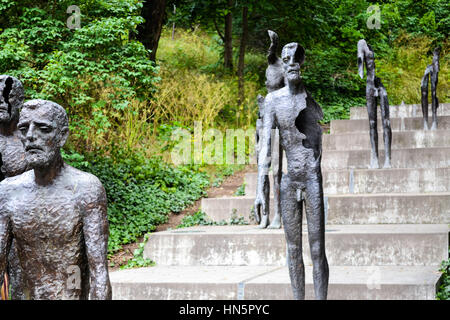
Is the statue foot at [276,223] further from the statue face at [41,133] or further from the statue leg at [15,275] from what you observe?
the statue face at [41,133]

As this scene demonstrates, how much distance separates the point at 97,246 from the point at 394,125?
1097 cm

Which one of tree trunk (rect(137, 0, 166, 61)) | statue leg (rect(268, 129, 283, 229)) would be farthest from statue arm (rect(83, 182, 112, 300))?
tree trunk (rect(137, 0, 166, 61))

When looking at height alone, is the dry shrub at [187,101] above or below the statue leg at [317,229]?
above

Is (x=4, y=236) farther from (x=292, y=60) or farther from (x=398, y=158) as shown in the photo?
(x=398, y=158)

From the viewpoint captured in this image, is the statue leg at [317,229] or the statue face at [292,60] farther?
the statue face at [292,60]

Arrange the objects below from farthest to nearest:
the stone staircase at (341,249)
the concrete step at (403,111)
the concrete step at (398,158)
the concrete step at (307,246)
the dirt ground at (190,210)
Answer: the concrete step at (403,111) < the concrete step at (398,158) < the dirt ground at (190,210) < the concrete step at (307,246) < the stone staircase at (341,249)

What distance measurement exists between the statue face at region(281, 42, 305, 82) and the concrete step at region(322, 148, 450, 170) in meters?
6.28

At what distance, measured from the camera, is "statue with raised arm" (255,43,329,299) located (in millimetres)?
4738

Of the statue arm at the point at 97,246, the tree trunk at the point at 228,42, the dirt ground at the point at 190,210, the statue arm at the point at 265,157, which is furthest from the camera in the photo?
the tree trunk at the point at 228,42

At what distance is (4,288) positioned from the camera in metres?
3.52

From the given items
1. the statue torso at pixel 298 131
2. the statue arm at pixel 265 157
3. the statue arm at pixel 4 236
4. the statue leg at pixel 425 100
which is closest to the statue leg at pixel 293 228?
the statue torso at pixel 298 131

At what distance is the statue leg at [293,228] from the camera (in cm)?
477

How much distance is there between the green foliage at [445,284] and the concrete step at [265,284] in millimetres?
86
